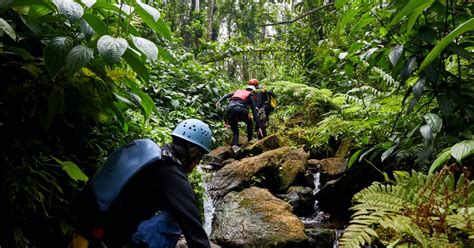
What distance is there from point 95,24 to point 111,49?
1.00 feet

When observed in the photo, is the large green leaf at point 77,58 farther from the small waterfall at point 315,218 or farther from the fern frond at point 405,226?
the small waterfall at point 315,218

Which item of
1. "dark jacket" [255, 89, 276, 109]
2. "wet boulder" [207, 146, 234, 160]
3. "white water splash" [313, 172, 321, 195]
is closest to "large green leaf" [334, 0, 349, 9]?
"white water splash" [313, 172, 321, 195]

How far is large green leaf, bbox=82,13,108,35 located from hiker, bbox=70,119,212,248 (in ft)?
2.47

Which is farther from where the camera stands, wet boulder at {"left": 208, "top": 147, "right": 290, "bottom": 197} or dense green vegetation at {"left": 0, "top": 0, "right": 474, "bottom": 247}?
wet boulder at {"left": 208, "top": 147, "right": 290, "bottom": 197}

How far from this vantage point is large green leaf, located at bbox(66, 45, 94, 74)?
5.30ft

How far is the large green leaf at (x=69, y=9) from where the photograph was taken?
165cm

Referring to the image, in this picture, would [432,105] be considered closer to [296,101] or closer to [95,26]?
[95,26]

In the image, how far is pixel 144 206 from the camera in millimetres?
2248

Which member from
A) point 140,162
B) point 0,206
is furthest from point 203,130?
point 0,206

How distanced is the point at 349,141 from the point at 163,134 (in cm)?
368

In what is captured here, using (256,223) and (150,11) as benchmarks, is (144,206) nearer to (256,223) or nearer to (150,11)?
(150,11)

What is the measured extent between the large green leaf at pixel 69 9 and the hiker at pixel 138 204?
89cm

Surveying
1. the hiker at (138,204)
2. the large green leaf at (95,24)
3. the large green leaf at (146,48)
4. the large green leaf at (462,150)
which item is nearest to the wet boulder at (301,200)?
the hiker at (138,204)

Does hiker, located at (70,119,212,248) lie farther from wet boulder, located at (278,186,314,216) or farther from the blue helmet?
wet boulder, located at (278,186,314,216)
